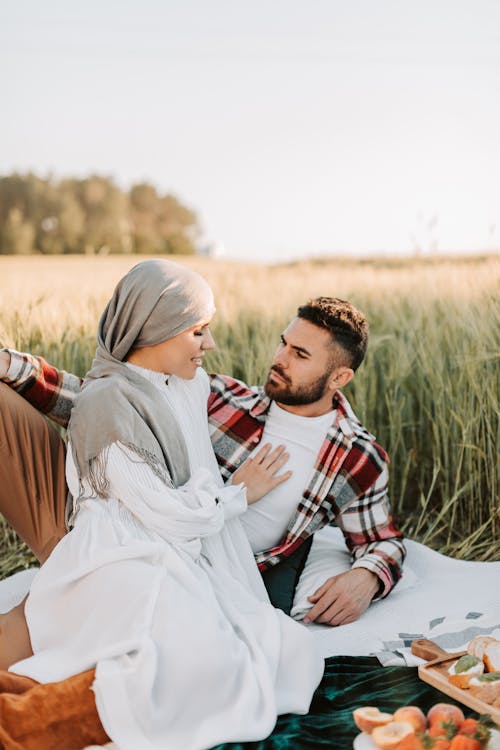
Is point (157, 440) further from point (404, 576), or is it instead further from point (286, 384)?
point (404, 576)

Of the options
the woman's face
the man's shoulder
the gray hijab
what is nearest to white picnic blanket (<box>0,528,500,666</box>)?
the man's shoulder

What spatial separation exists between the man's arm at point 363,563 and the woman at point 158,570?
1.04 ft

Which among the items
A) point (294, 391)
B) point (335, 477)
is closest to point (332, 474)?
point (335, 477)

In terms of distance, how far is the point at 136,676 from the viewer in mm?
1896

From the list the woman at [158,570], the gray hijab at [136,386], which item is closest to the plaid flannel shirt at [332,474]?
the woman at [158,570]

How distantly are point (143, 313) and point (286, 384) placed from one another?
55 centimetres

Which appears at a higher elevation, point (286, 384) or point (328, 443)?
point (286, 384)

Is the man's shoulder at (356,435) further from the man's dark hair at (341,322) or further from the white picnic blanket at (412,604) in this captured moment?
the white picnic blanket at (412,604)

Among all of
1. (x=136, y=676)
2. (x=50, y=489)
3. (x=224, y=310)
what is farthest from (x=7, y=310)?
(x=136, y=676)

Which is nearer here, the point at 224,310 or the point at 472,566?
the point at 472,566

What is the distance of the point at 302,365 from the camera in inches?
103

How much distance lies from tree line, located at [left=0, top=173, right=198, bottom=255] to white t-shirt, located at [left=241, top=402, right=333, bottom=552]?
75.5ft

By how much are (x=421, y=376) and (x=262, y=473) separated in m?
1.24

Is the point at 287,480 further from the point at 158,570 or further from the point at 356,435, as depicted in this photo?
the point at 158,570
